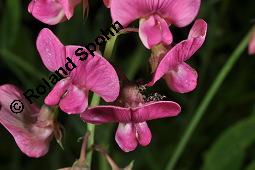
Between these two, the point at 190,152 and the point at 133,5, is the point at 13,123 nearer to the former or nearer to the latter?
the point at 133,5

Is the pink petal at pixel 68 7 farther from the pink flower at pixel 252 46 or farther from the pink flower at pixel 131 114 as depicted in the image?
the pink flower at pixel 252 46

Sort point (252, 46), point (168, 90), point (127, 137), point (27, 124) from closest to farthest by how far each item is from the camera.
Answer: point (127, 137), point (27, 124), point (252, 46), point (168, 90)

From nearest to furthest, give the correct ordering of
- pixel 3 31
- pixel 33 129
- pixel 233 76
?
pixel 33 129 < pixel 3 31 < pixel 233 76

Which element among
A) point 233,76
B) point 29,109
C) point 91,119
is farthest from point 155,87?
point 91,119

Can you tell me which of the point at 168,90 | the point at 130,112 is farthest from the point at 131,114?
the point at 168,90

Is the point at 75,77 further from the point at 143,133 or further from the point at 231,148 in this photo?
the point at 231,148

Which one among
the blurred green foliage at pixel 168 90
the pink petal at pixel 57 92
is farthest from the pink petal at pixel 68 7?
the blurred green foliage at pixel 168 90
